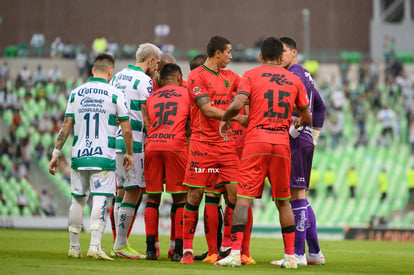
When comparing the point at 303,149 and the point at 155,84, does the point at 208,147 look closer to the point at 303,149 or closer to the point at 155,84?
the point at 303,149

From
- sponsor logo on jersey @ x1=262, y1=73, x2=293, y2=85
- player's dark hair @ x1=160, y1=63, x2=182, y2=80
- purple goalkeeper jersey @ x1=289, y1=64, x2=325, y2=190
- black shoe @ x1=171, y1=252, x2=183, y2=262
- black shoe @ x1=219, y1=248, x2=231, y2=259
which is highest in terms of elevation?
player's dark hair @ x1=160, y1=63, x2=182, y2=80

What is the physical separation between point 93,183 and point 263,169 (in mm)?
2148

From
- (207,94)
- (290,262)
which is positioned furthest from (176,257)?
(207,94)

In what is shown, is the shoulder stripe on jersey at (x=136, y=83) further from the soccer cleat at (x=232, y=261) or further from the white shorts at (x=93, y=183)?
the soccer cleat at (x=232, y=261)

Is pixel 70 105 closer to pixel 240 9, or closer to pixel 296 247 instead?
pixel 296 247

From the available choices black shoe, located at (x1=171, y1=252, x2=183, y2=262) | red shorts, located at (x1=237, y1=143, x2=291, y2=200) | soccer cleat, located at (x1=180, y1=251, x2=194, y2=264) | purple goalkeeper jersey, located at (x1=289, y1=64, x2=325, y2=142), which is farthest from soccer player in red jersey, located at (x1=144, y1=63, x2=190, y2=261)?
purple goalkeeper jersey, located at (x1=289, y1=64, x2=325, y2=142)

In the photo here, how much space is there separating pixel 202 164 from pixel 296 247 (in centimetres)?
157

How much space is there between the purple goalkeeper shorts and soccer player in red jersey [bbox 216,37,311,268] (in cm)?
75

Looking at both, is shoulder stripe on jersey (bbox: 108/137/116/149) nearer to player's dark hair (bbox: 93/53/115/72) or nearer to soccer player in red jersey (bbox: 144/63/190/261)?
soccer player in red jersey (bbox: 144/63/190/261)

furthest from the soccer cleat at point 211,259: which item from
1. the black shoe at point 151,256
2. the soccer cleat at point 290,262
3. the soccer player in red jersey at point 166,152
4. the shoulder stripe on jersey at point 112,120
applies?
the shoulder stripe on jersey at point 112,120

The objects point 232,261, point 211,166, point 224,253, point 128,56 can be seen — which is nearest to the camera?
point 232,261

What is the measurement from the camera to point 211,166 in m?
9.79

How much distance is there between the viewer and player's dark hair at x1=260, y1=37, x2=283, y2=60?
9.45 metres

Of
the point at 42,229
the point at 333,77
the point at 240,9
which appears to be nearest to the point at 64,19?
the point at 240,9
